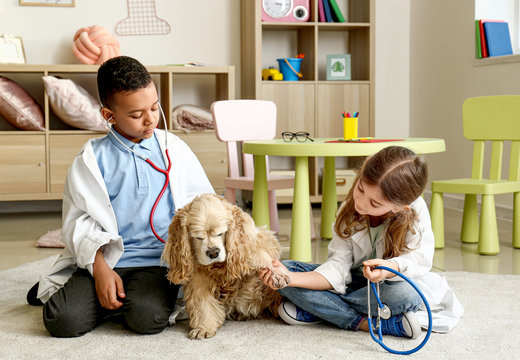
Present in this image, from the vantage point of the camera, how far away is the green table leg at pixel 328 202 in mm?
3033

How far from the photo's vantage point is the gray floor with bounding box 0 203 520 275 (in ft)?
8.25

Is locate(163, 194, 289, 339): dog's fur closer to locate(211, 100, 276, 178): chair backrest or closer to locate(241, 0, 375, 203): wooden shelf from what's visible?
locate(211, 100, 276, 178): chair backrest

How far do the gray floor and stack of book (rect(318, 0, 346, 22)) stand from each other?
1.28 m

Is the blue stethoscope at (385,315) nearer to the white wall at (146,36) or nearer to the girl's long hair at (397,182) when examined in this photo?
the girl's long hair at (397,182)

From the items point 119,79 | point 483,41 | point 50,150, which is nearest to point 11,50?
point 50,150

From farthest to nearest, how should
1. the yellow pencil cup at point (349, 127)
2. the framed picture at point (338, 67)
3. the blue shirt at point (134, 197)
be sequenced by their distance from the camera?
the framed picture at point (338, 67)
the yellow pencil cup at point (349, 127)
the blue shirt at point (134, 197)

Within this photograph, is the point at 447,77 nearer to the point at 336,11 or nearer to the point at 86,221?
the point at 336,11

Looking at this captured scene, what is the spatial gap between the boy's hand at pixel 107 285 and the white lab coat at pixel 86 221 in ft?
0.10

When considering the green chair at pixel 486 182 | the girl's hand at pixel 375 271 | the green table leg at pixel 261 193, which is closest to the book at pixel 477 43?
the green chair at pixel 486 182

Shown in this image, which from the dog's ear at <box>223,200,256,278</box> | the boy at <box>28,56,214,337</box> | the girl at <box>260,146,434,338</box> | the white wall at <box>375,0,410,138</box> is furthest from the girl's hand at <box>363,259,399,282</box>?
the white wall at <box>375,0,410,138</box>

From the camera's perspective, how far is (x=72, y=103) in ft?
12.3

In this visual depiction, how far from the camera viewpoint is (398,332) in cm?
163

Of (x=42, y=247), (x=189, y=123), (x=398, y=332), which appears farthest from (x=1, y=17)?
(x=398, y=332)

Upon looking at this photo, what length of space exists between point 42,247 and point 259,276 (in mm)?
1719
